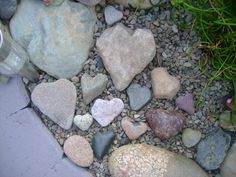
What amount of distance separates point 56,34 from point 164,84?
37 cm

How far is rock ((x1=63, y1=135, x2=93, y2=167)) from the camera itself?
56.5 inches

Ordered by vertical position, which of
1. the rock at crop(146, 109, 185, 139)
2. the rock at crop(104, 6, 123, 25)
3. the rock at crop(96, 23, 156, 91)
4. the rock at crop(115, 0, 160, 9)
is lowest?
the rock at crop(146, 109, 185, 139)

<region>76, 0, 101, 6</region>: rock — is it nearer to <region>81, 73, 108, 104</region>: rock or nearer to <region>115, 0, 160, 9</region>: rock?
<region>115, 0, 160, 9</region>: rock

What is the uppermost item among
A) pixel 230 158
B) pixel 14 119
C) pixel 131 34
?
pixel 131 34

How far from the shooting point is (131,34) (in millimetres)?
1444

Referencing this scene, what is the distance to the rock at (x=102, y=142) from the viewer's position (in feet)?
4.68

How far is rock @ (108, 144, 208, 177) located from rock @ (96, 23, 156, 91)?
219 mm

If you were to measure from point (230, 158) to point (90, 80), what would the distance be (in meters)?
0.49

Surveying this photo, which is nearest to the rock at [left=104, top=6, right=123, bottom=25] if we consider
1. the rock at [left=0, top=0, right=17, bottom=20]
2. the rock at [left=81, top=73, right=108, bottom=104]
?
the rock at [left=81, top=73, right=108, bottom=104]

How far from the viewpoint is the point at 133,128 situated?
1.42 m

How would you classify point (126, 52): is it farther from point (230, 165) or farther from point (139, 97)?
point (230, 165)

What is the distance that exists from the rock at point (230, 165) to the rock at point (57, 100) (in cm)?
49

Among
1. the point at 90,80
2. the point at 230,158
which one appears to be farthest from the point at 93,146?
the point at 230,158

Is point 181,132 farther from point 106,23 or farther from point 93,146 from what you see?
point 106,23
